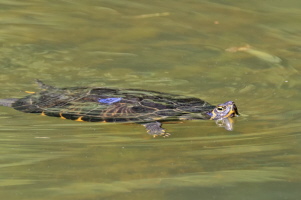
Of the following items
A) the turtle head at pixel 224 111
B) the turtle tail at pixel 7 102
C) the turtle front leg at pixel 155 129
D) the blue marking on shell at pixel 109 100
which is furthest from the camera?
the turtle tail at pixel 7 102

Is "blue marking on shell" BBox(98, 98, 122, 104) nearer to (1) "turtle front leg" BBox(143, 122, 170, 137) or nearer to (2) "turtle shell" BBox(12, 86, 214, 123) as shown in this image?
(2) "turtle shell" BBox(12, 86, 214, 123)

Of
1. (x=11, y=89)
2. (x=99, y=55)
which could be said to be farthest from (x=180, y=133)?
(x=99, y=55)

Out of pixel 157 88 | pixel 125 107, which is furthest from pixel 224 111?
pixel 157 88

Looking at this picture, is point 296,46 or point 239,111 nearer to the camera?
point 239,111

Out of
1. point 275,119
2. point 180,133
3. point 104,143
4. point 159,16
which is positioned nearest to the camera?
point 104,143

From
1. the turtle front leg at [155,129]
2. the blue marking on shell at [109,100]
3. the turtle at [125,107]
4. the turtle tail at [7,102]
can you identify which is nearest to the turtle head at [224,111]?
the turtle at [125,107]

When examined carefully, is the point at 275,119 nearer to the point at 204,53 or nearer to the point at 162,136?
the point at 162,136

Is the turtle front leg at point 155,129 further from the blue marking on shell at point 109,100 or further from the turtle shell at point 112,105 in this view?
the blue marking on shell at point 109,100
